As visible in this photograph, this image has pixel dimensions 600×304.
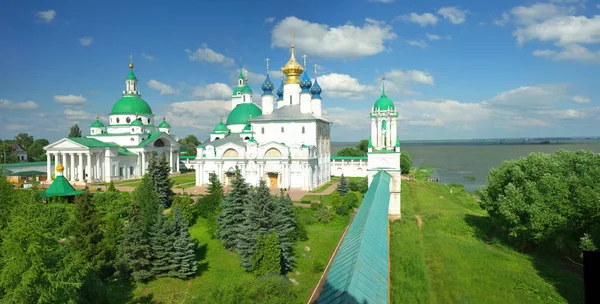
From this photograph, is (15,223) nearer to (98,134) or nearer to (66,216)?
(66,216)

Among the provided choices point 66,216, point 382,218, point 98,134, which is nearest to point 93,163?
point 98,134

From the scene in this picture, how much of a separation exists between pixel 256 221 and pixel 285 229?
4.42ft

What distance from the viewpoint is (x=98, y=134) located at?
4725 centimetres

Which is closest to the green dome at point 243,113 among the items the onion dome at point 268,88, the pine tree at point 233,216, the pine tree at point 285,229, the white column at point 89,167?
the onion dome at point 268,88

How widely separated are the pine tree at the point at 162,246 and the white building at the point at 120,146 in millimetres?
30971

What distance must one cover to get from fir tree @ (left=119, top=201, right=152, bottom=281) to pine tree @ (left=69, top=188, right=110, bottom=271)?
75 cm

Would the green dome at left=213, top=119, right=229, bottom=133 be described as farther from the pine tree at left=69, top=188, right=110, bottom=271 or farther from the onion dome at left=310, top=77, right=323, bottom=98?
the pine tree at left=69, top=188, right=110, bottom=271

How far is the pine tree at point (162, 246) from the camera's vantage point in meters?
14.2

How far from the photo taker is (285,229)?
17.2 metres

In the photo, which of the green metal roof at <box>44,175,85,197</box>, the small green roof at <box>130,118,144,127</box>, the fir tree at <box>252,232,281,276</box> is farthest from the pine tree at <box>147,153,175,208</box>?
the small green roof at <box>130,118,144,127</box>

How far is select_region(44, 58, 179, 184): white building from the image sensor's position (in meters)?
41.5

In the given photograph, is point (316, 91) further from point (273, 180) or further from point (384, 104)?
point (384, 104)

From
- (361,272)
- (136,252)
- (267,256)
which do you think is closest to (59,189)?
(136,252)

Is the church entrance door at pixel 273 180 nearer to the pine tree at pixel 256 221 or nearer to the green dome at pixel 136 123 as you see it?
the pine tree at pixel 256 221
